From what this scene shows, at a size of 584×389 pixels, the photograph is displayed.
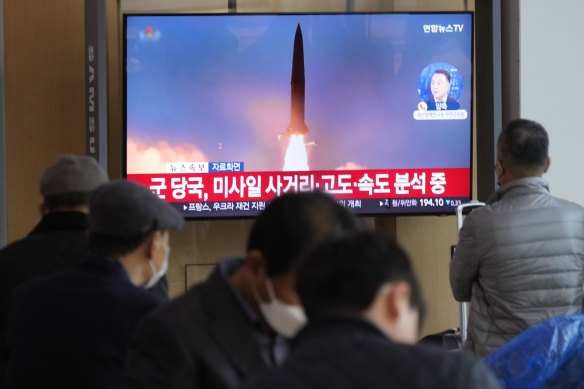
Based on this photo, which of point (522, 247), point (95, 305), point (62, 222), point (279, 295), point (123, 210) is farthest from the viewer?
point (522, 247)

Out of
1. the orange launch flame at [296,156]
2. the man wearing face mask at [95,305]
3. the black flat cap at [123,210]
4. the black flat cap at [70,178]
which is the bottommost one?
the man wearing face mask at [95,305]

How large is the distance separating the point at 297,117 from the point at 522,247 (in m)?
2.01

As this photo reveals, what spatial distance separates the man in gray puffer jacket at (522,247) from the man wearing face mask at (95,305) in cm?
131

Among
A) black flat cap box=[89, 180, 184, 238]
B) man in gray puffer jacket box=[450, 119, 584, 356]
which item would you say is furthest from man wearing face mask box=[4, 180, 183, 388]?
man in gray puffer jacket box=[450, 119, 584, 356]

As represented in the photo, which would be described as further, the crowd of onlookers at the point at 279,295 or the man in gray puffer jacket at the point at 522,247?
the man in gray puffer jacket at the point at 522,247

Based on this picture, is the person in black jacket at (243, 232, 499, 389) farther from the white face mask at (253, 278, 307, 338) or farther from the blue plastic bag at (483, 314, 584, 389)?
the blue plastic bag at (483, 314, 584, 389)

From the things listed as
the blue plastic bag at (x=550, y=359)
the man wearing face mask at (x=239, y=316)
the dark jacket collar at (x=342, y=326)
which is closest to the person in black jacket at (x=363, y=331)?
the dark jacket collar at (x=342, y=326)

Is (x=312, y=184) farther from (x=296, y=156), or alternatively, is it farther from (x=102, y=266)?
(x=102, y=266)

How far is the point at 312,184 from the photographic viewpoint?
488cm

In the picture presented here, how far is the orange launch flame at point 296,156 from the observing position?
4871 mm

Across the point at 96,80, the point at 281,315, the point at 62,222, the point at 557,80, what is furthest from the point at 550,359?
the point at 96,80

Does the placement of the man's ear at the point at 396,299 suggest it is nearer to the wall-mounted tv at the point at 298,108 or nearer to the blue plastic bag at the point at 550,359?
the blue plastic bag at the point at 550,359

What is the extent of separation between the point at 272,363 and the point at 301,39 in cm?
336

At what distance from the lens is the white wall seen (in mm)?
4895
